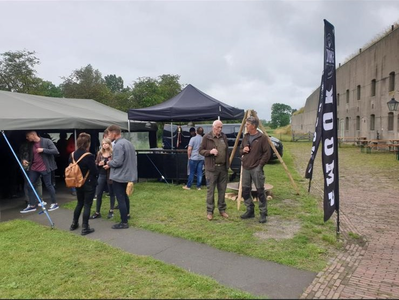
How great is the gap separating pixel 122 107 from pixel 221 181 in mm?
27490

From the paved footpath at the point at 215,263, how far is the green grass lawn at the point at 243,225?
0.63 ft

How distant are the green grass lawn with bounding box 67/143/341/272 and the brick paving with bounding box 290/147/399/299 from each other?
0.76 feet

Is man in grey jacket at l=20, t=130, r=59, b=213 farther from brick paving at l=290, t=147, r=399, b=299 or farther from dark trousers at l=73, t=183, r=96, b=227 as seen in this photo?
brick paving at l=290, t=147, r=399, b=299

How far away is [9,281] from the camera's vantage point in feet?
11.6

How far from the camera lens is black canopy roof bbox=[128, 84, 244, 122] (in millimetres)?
8617

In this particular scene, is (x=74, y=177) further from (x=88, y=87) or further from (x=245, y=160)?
(x=88, y=87)

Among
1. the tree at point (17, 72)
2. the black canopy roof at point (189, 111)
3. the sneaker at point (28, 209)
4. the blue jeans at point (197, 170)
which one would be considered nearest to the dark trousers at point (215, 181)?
the blue jeans at point (197, 170)

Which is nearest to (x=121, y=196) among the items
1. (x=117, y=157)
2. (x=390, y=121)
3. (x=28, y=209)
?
(x=117, y=157)

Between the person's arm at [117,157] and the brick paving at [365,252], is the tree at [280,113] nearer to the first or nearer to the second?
the brick paving at [365,252]

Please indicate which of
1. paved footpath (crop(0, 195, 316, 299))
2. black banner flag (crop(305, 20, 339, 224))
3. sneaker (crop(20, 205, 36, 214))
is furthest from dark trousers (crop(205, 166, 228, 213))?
sneaker (crop(20, 205, 36, 214))

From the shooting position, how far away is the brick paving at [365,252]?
3.30 meters

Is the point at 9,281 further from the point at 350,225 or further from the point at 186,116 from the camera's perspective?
the point at 186,116

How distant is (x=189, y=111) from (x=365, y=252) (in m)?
5.71

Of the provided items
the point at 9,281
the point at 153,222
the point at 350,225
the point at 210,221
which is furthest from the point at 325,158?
the point at 9,281
